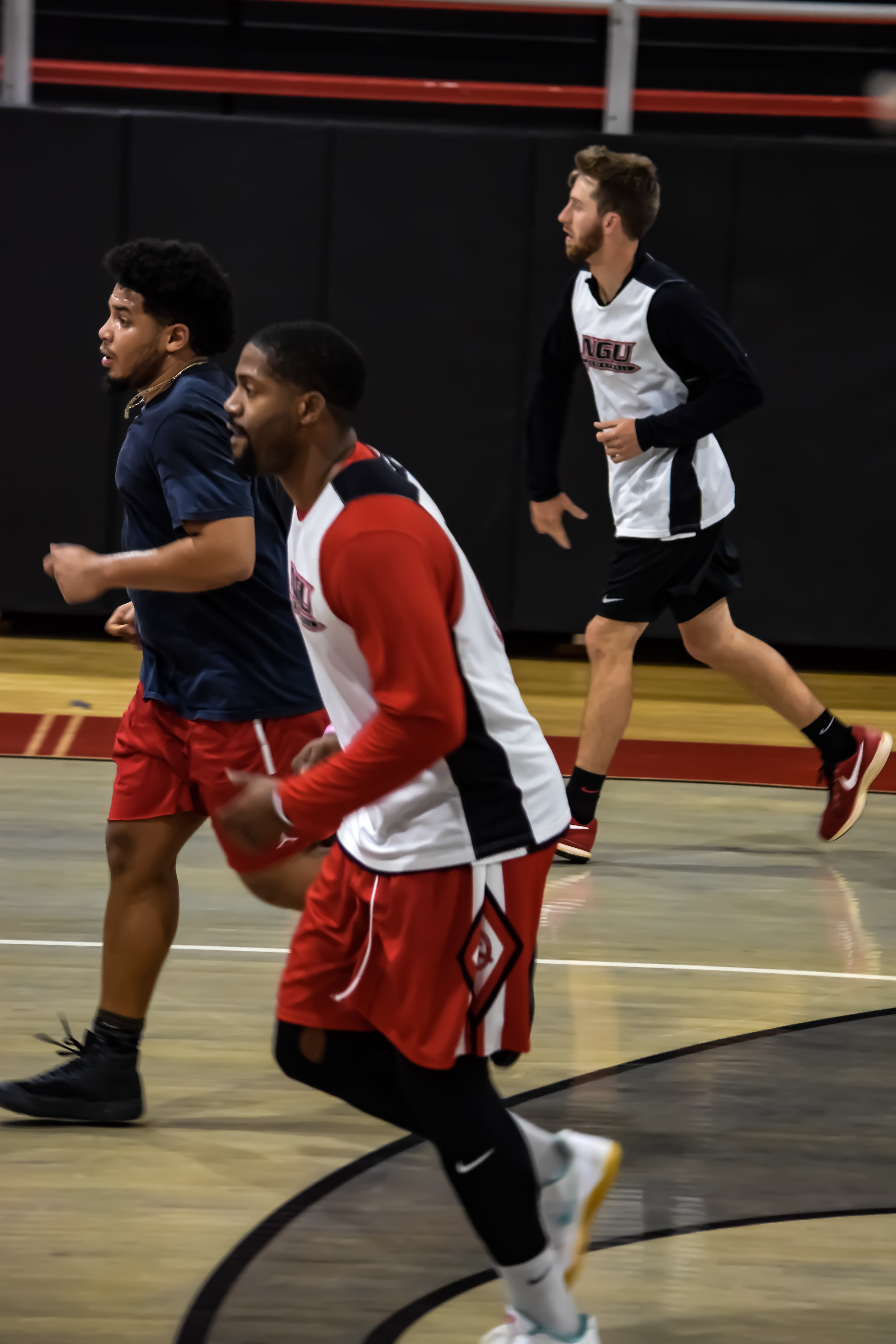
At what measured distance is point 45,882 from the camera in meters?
4.32

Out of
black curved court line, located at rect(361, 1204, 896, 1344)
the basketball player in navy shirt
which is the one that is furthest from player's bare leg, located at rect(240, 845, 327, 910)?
black curved court line, located at rect(361, 1204, 896, 1344)

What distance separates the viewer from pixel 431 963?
2057mm

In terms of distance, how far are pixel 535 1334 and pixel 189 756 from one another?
116cm

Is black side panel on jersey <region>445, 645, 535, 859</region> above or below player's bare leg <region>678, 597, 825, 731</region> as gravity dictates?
above

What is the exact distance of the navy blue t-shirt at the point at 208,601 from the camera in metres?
2.76

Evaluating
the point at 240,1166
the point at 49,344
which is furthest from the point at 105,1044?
the point at 49,344

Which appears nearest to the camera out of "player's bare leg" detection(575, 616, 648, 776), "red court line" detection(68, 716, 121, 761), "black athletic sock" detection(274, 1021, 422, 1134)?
"black athletic sock" detection(274, 1021, 422, 1134)

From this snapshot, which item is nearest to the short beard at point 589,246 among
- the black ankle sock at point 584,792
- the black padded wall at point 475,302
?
the black ankle sock at point 584,792

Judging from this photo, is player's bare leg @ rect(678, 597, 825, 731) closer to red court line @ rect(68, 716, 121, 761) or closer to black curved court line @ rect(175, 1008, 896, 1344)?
black curved court line @ rect(175, 1008, 896, 1344)

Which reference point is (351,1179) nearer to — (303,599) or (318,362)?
(303,599)

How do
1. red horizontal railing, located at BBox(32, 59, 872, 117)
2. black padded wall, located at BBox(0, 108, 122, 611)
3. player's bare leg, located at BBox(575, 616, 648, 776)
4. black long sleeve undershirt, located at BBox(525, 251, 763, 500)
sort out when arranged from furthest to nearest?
red horizontal railing, located at BBox(32, 59, 872, 117), black padded wall, located at BBox(0, 108, 122, 611), player's bare leg, located at BBox(575, 616, 648, 776), black long sleeve undershirt, located at BBox(525, 251, 763, 500)

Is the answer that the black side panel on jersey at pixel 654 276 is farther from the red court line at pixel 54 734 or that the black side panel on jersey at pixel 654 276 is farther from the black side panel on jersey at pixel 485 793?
the black side panel on jersey at pixel 485 793

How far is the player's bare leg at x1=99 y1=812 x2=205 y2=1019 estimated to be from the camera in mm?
2893

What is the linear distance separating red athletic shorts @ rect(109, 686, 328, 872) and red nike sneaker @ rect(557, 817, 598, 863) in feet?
5.97
